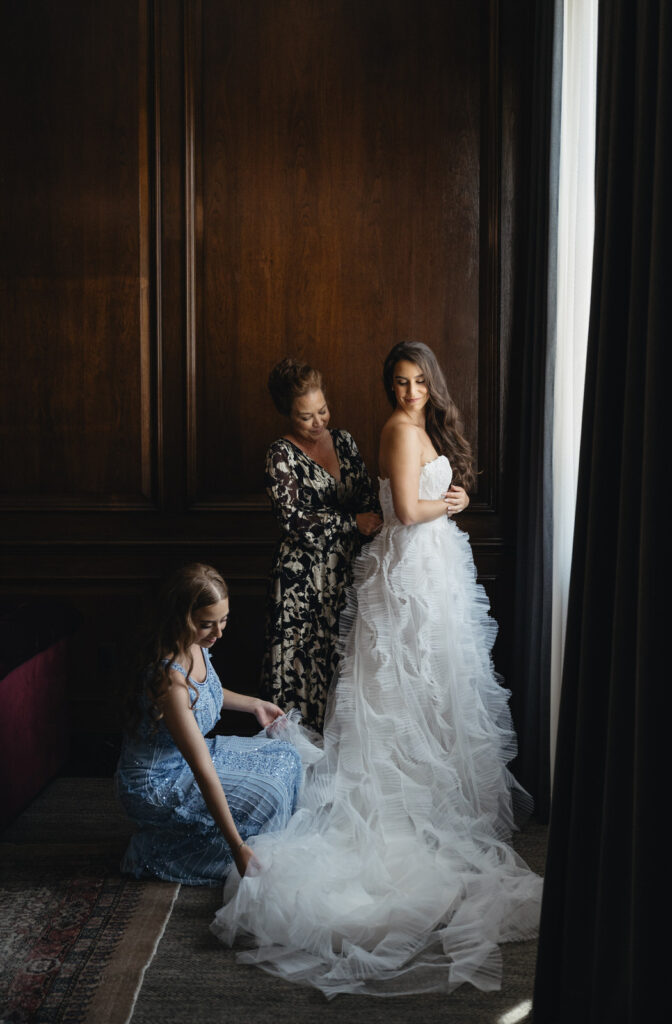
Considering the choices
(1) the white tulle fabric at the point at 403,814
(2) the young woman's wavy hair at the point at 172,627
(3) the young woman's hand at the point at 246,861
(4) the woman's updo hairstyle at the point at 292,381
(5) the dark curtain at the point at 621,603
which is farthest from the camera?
(4) the woman's updo hairstyle at the point at 292,381

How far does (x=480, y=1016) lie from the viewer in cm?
196

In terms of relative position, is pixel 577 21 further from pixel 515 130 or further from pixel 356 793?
pixel 356 793

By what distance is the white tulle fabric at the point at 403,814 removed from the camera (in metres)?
2.16

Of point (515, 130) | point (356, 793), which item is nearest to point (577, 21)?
point (515, 130)

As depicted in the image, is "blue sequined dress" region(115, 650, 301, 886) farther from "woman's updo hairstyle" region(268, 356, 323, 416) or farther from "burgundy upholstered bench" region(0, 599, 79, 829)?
"woman's updo hairstyle" region(268, 356, 323, 416)

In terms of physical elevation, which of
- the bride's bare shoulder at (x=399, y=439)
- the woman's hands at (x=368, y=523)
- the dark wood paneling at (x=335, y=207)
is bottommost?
the woman's hands at (x=368, y=523)

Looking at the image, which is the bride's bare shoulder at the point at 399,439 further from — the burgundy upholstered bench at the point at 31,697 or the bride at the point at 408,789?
the burgundy upholstered bench at the point at 31,697

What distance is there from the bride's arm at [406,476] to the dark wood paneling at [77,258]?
1312 mm

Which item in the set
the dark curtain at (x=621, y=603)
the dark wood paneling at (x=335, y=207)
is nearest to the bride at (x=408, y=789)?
the dark curtain at (x=621, y=603)

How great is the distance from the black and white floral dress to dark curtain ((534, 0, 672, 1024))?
4.68 feet

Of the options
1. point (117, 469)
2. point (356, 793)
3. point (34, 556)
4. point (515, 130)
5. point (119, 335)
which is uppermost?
point (515, 130)

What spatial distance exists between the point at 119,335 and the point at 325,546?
1.37 meters

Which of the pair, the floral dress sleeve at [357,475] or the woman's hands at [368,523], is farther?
the floral dress sleeve at [357,475]

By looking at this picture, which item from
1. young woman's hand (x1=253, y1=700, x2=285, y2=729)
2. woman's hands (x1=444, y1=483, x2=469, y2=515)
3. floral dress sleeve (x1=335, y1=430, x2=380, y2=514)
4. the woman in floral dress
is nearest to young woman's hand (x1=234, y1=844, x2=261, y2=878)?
young woman's hand (x1=253, y1=700, x2=285, y2=729)
